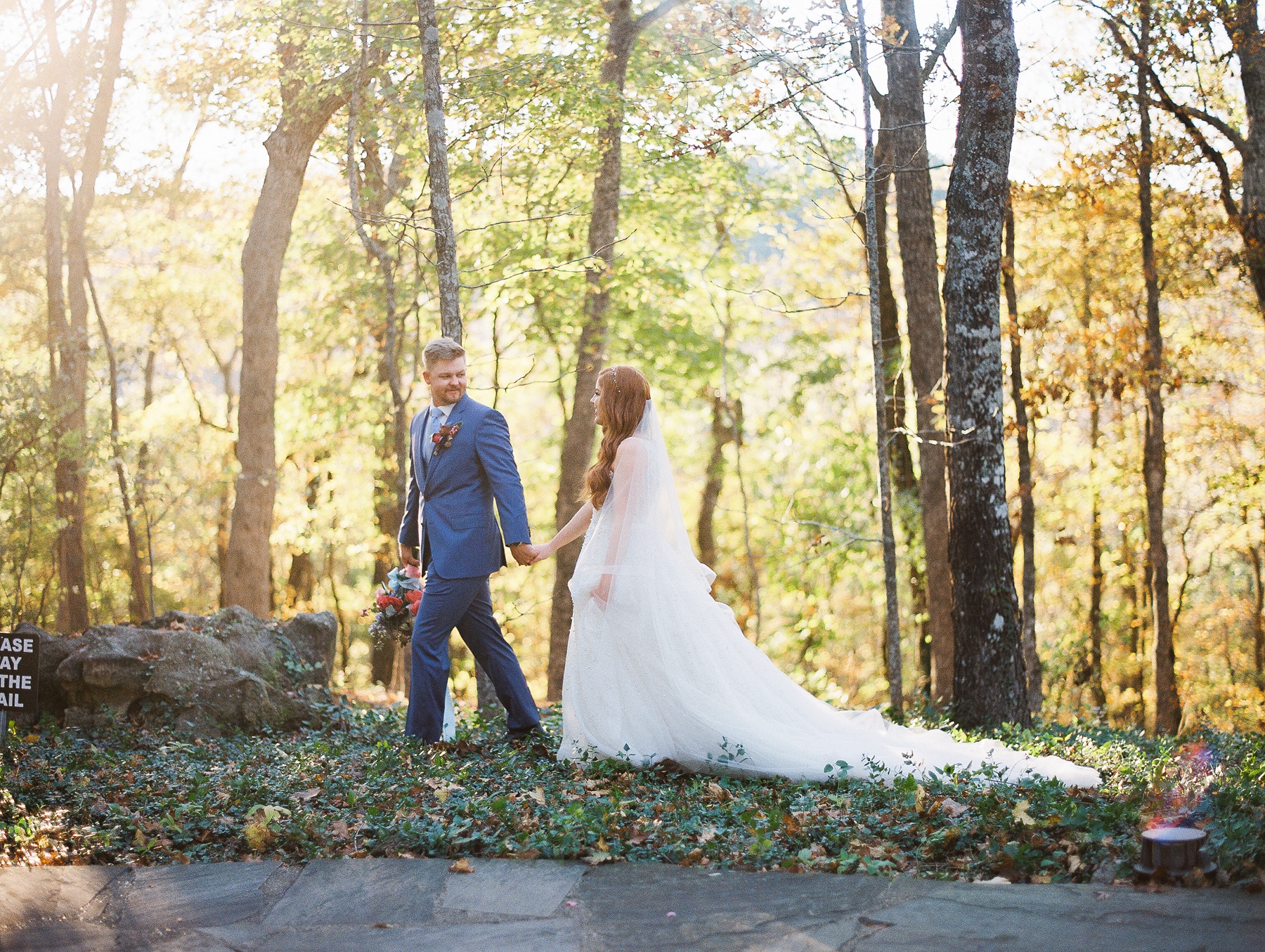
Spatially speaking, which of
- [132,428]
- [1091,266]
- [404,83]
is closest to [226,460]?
[132,428]

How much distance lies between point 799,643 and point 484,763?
18637 millimetres

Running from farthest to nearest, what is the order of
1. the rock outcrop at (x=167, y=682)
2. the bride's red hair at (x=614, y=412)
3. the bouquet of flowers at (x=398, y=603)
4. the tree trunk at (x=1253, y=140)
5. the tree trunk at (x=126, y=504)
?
the tree trunk at (x=126, y=504), the tree trunk at (x=1253, y=140), the rock outcrop at (x=167, y=682), the bouquet of flowers at (x=398, y=603), the bride's red hair at (x=614, y=412)

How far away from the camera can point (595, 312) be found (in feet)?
50.8

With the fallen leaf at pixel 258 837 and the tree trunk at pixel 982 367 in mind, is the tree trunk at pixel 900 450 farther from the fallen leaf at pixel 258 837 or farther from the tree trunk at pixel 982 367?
the fallen leaf at pixel 258 837

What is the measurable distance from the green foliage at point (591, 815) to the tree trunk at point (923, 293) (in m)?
5.65

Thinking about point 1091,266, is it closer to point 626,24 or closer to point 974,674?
point 626,24

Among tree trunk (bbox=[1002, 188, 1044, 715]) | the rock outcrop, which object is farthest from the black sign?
tree trunk (bbox=[1002, 188, 1044, 715])

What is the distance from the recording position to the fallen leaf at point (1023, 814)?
4.31m

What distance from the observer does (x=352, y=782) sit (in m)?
5.71

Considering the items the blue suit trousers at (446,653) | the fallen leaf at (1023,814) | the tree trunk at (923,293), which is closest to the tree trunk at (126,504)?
the tree trunk at (923,293)

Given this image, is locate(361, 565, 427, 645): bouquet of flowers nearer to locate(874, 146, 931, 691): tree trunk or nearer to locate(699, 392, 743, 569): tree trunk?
locate(874, 146, 931, 691): tree trunk

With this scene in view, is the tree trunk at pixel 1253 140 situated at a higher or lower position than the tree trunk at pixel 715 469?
higher

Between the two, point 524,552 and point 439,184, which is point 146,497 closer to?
point 439,184

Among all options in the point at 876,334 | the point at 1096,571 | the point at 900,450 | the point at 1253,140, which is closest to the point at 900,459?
the point at 900,450
